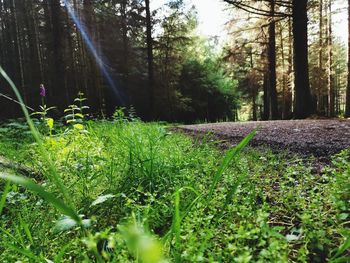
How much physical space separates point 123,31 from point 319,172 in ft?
67.6

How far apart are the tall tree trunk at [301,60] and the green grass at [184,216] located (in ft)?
22.8

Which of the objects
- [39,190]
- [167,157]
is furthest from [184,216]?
[167,157]

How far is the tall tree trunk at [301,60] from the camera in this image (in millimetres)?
7996

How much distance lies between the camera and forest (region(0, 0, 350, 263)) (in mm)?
1060

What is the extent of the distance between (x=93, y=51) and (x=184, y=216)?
732 inches

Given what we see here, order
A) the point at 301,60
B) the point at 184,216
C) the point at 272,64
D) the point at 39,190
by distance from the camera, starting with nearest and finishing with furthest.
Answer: the point at 39,190
the point at 184,216
the point at 301,60
the point at 272,64

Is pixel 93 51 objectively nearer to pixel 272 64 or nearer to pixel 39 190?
pixel 272 64

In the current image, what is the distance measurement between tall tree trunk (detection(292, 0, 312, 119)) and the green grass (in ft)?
22.8

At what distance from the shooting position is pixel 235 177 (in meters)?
1.91

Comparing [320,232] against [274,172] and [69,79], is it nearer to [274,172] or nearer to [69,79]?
[274,172]

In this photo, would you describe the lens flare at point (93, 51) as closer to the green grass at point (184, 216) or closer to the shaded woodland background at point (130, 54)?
the shaded woodland background at point (130, 54)

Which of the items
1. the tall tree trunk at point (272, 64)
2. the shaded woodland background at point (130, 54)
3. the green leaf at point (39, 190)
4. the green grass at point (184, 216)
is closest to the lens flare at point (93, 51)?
the shaded woodland background at point (130, 54)

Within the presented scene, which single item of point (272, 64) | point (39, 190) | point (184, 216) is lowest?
point (184, 216)

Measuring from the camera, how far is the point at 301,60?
334 inches
